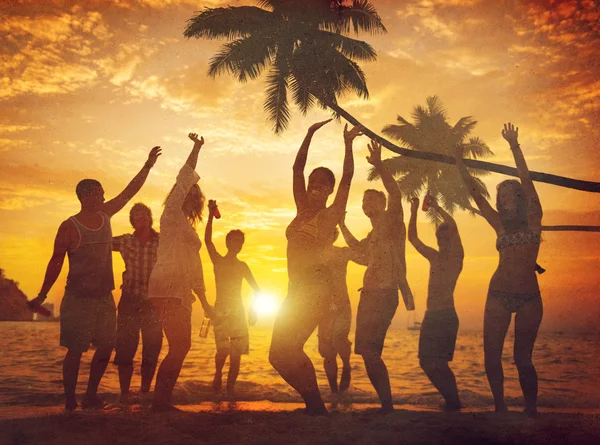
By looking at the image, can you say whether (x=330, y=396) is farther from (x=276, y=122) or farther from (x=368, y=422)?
(x=276, y=122)

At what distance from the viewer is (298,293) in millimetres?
3973

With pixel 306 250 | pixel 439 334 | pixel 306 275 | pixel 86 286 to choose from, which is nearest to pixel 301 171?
pixel 306 250

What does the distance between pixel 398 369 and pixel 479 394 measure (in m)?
4.25

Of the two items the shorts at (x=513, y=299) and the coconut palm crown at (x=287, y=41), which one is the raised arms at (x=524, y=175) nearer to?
the shorts at (x=513, y=299)

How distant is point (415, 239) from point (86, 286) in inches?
151

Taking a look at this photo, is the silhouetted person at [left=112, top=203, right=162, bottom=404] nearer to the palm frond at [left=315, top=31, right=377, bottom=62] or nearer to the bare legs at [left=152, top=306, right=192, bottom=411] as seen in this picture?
the bare legs at [left=152, top=306, right=192, bottom=411]

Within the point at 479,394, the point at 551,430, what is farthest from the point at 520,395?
the point at 551,430

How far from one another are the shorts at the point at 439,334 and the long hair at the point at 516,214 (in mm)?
1307

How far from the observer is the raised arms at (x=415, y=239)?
19.0 feet

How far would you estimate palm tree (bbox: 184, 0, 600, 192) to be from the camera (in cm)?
1586

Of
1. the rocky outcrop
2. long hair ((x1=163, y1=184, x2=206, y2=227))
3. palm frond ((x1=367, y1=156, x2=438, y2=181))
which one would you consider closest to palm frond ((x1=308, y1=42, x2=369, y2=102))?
long hair ((x1=163, y1=184, x2=206, y2=227))

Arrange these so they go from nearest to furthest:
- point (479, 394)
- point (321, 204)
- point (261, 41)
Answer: point (321, 204)
point (479, 394)
point (261, 41)

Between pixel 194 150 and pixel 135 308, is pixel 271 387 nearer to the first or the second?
pixel 135 308

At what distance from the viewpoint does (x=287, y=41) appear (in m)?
16.5
